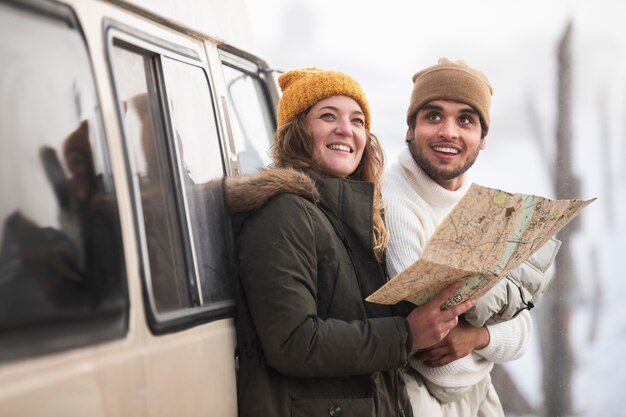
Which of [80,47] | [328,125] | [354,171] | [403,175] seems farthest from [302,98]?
[80,47]

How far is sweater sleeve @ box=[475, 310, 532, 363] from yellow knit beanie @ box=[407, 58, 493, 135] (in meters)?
0.77

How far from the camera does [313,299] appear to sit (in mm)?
2443

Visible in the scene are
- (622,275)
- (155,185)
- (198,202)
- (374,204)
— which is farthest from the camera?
(622,275)

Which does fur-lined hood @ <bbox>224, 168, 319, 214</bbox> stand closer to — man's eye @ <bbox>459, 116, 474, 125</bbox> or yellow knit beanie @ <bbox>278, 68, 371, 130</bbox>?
yellow knit beanie @ <bbox>278, 68, 371, 130</bbox>

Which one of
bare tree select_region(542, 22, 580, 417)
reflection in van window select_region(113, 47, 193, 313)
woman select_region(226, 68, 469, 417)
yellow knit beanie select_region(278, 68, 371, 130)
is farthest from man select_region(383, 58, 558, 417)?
bare tree select_region(542, 22, 580, 417)

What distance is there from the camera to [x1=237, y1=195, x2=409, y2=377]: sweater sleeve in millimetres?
2385

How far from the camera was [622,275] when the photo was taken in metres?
10.1

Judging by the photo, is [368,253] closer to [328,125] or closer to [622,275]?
[328,125]

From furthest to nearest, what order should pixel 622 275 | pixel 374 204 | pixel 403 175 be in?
pixel 622 275
pixel 403 175
pixel 374 204

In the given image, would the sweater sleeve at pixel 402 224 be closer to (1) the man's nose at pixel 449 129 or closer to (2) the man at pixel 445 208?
(2) the man at pixel 445 208

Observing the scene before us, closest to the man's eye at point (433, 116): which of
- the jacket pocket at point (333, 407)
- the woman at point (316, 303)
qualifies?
the woman at point (316, 303)

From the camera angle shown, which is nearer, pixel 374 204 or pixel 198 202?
pixel 198 202

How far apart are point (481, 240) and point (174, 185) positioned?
0.84 meters

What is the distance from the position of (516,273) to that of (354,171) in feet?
2.17
